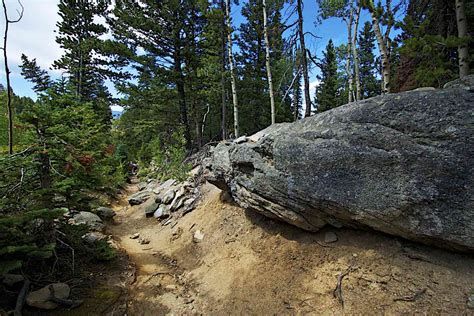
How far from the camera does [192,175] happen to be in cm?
1049

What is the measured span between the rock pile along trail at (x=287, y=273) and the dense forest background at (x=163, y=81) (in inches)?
93.2

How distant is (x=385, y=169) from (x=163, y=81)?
45.1 ft

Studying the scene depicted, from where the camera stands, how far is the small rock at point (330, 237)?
441cm

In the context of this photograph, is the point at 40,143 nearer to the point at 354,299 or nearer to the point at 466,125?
the point at 354,299

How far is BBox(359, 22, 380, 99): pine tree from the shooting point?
26.1 meters

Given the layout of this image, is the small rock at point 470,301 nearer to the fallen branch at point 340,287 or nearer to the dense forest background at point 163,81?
the fallen branch at point 340,287

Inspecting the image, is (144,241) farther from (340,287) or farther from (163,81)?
(163,81)

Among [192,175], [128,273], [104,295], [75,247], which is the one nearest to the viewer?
[104,295]

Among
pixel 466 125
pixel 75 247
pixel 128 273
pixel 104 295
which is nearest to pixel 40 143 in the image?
pixel 75 247

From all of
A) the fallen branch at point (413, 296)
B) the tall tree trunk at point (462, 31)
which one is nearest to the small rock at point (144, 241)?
the fallen branch at point (413, 296)

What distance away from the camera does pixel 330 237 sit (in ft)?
14.6

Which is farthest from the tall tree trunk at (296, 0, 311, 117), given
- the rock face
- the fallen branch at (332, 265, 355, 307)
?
the fallen branch at (332, 265, 355, 307)

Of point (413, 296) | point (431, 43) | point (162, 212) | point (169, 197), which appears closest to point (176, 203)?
point (162, 212)

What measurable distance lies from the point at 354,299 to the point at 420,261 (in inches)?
43.8
